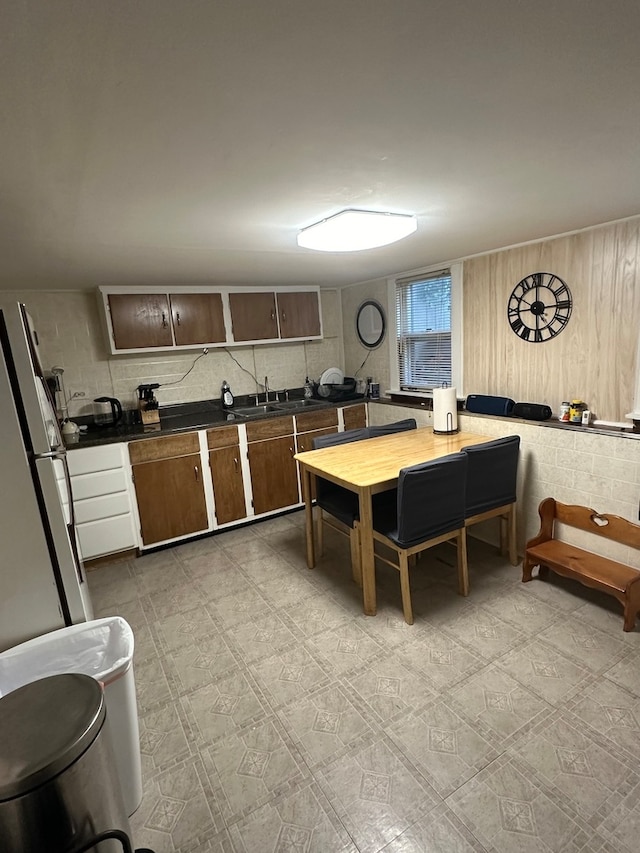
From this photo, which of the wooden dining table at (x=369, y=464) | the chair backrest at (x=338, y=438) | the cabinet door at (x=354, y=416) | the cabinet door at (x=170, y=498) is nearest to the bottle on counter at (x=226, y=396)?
the cabinet door at (x=170, y=498)

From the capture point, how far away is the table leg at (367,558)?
2.42 m

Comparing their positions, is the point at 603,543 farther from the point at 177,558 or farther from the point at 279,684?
the point at 177,558

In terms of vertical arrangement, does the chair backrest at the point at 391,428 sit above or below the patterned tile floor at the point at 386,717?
above

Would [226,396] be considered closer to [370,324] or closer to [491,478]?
[370,324]

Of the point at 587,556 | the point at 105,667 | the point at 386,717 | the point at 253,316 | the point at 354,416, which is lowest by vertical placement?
the point at 386,717

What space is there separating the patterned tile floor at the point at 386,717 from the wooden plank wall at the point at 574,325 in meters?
1.24

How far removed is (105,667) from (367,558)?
1.38 meters

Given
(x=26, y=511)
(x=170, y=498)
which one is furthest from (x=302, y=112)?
(x=170, y=498)

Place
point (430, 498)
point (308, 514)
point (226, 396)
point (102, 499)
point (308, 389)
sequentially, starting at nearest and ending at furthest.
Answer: point (430, 498), point (308, 514), point (102, 499), point (226, 396), point (308, 389)

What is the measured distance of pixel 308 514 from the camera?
297 cm

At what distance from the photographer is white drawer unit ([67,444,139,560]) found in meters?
3.07

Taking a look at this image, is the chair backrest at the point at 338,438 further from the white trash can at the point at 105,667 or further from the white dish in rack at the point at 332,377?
the white trash can at the point at 105,667

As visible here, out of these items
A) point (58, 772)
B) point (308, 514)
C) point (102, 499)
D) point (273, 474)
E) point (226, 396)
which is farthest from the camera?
point (226, 396)

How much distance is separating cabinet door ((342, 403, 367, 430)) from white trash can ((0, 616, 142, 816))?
2.92 metres
